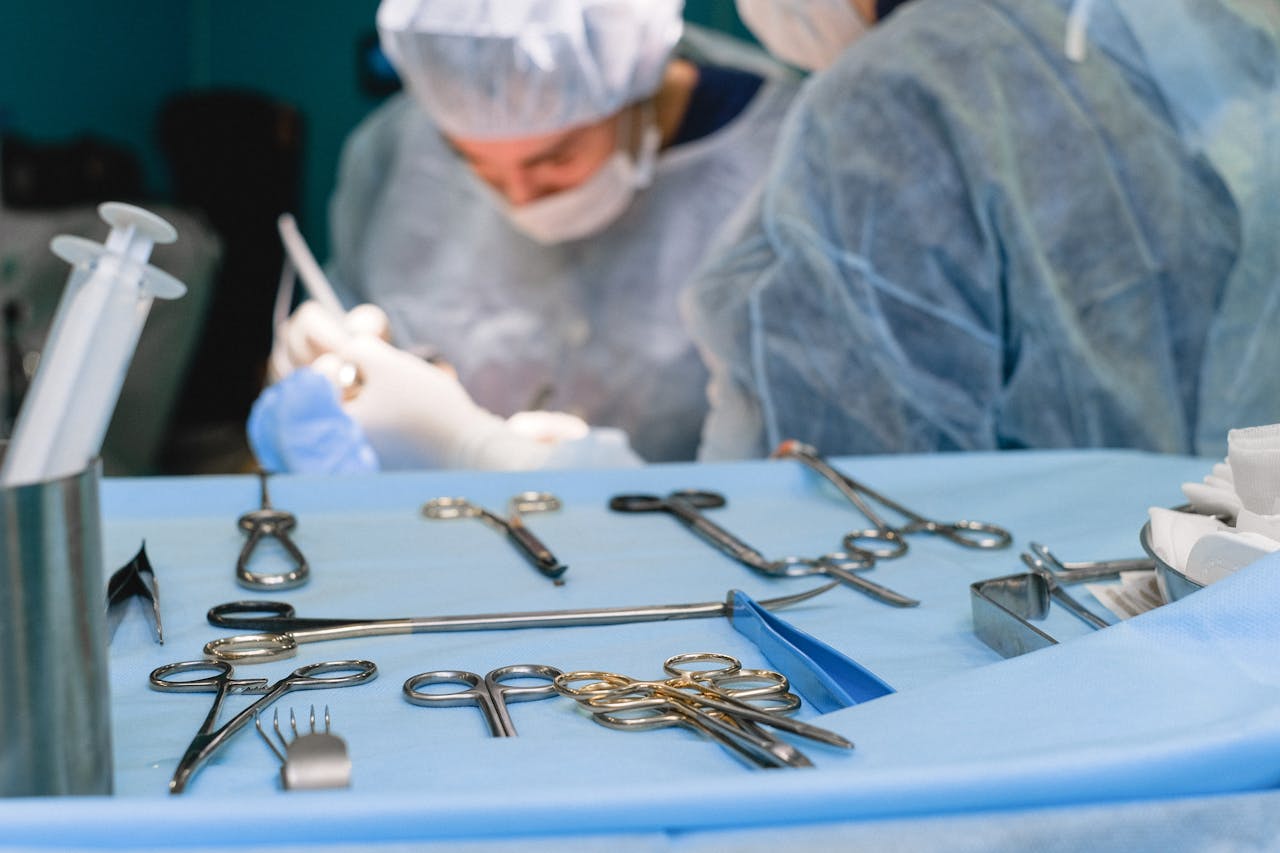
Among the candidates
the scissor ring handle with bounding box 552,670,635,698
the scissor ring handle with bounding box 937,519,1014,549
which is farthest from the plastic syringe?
the scissor ring handle with bounding box 937,519,1014,549

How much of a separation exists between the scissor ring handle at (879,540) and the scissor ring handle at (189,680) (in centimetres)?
42

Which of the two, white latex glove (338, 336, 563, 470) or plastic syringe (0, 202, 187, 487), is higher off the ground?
plastic syringe (0, 202, 187, 487)

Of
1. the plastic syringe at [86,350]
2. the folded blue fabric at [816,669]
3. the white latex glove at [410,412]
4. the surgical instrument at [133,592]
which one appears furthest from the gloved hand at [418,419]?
the plastic syringe at [86,350]

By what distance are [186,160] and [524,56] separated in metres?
0.67

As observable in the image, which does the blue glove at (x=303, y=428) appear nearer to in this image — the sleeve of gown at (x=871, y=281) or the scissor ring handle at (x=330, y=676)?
the sleeve of gown at (x=871, y=281)

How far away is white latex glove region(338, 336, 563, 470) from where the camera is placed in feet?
5.02

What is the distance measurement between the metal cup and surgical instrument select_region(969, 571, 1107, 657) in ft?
1.33

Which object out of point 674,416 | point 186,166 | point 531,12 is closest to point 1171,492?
point 674,416

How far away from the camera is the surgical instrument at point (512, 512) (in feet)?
2.59

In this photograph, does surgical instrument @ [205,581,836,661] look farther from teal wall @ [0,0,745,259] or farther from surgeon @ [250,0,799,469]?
teal wall @ [0,0,745,259]

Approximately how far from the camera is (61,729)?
358 millimetres

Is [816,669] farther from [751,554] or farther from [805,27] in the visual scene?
[805,27]

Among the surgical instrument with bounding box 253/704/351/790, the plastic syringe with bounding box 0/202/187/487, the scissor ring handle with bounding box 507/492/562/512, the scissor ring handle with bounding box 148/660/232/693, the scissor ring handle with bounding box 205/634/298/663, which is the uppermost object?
the plastic syringe with bounding box 0/202/187/487

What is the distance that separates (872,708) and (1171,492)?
0.58 metres
